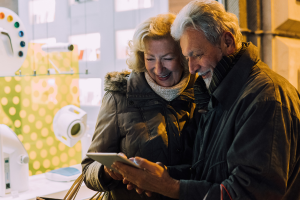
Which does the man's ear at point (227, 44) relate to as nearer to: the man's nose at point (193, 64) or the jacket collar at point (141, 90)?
the man's nose at point (193, 64)

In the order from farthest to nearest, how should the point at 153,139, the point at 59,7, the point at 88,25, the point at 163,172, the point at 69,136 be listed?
the point at 88,25
the point at 59,7
the point at 69,136
the point at 153,139
the point at 163,172

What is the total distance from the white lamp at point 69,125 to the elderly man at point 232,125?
1449mm

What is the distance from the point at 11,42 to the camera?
239 centimetres

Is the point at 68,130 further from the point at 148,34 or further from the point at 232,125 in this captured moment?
the point at 232,125

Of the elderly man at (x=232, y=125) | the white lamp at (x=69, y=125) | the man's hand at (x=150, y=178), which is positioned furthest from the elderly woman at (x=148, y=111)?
the white lamp at (x=69, y=125)

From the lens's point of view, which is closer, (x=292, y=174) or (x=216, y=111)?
(x=292, y=174)

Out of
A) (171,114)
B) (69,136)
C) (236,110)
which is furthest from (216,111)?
(69,136)

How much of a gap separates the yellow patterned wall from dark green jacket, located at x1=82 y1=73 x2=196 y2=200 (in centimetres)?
131

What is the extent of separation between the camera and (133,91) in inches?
65.7

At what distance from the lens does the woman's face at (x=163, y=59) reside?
1658 millimetres

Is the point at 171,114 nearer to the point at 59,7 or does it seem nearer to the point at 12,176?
the point at 12,176

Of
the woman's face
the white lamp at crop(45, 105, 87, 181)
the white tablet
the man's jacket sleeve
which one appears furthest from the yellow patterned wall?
the man's jacket sleeve

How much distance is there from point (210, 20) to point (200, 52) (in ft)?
0.48

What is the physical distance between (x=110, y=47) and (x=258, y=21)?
1.59m
